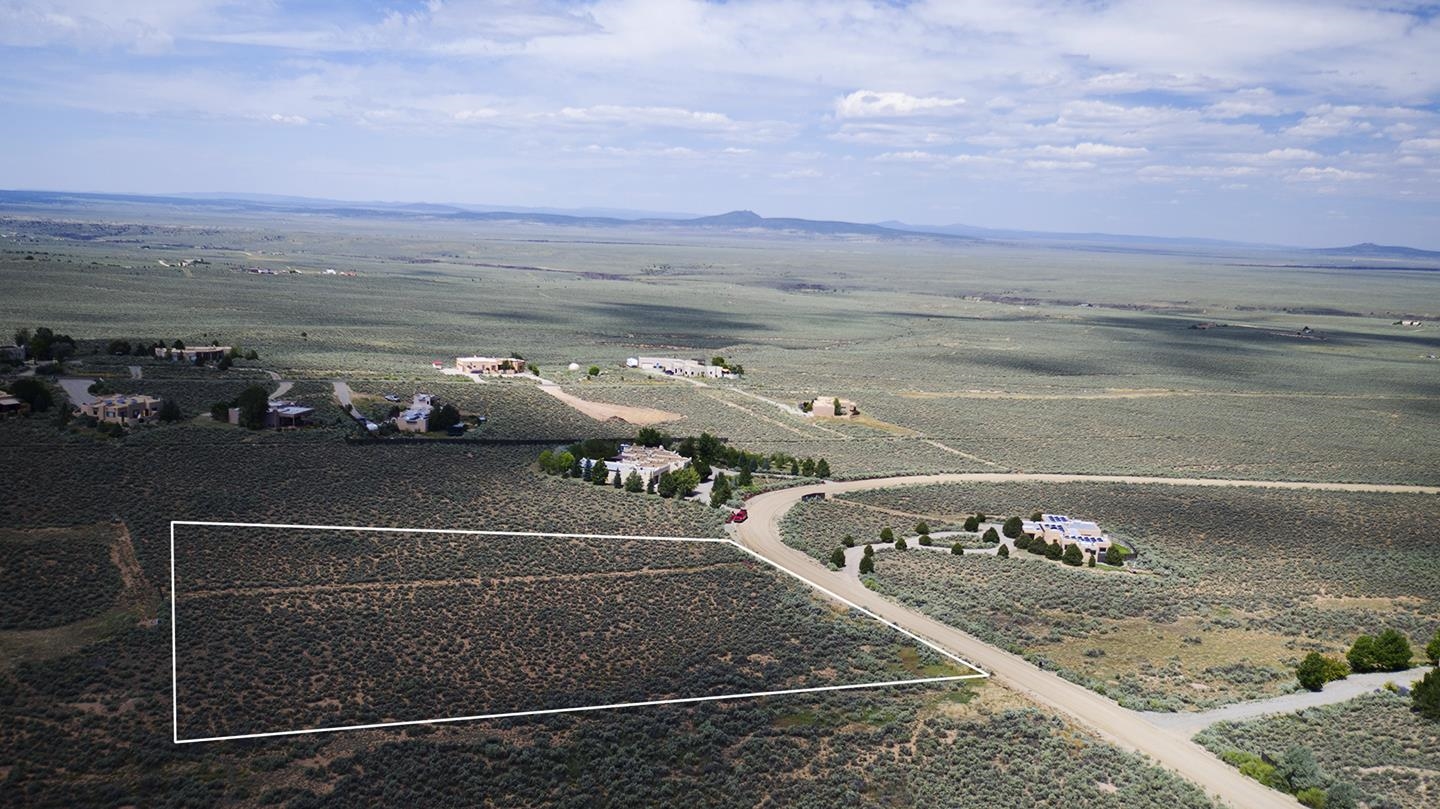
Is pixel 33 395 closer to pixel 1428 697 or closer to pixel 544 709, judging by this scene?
pixel 544 709

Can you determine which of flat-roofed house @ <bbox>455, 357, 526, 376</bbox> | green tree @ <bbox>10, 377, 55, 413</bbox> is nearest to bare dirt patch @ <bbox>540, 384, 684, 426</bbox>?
flat-roofed house @ <bbox>455, 357, 526, 376</bbox>

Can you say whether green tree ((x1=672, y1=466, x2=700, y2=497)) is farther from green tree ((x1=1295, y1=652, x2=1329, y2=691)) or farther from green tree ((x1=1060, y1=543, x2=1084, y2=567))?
green tree ((x1=1295, y1=652, x2=1329, y2=691))

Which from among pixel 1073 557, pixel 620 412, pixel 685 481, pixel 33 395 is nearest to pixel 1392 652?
pixel 1073 557

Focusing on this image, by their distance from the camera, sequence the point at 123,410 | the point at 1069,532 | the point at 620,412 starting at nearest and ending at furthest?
1. the point at 1069,532
2. the point at 123,410
3. the point at 620,412

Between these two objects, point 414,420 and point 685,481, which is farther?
point 414,420

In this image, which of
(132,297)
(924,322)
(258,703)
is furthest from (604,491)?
(924,322)
